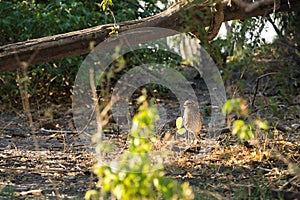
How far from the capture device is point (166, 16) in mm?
4984

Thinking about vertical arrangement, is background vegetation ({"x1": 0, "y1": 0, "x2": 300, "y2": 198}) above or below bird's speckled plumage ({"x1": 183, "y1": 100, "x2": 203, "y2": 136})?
above

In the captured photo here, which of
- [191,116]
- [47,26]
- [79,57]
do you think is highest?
[47,26]

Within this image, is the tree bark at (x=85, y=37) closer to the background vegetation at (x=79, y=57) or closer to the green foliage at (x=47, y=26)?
the background vegetation at (x=79, y=57)

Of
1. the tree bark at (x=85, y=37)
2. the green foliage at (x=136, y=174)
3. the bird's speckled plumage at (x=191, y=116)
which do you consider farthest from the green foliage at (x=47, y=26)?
the green foliage at (x=136, y=174)

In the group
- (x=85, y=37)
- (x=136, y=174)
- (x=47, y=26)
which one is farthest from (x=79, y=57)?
(x=136, y=174)

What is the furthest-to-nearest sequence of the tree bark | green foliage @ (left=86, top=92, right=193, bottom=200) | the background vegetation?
the background vegetation → the tree bark → green foliage @ (left=86, top=92, right=193, bottom=200)

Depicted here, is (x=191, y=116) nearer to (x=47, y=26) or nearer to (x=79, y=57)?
(x=47, y=26)

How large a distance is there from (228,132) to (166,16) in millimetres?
1350

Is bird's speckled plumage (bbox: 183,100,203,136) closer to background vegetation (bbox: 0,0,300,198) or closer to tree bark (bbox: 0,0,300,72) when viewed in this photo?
tree bark (bbox: 0,0,300,72)

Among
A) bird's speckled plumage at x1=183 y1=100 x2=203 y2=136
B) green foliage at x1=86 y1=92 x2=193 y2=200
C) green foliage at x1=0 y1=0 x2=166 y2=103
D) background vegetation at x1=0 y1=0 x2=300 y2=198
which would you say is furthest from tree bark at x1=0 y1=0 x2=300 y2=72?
green foliage at x1=0 y1=0 x2=166 y2=103

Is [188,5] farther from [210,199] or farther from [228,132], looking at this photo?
[210,199]

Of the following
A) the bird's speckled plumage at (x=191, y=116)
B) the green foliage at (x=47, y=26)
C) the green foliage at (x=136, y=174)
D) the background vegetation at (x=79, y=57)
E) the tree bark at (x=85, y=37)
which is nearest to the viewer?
the green foliage at (x=136, y=174)

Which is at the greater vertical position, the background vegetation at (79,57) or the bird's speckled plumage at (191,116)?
the background vegetation at (79,57)

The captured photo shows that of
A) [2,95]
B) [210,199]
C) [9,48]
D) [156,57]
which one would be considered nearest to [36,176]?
[9,48]
